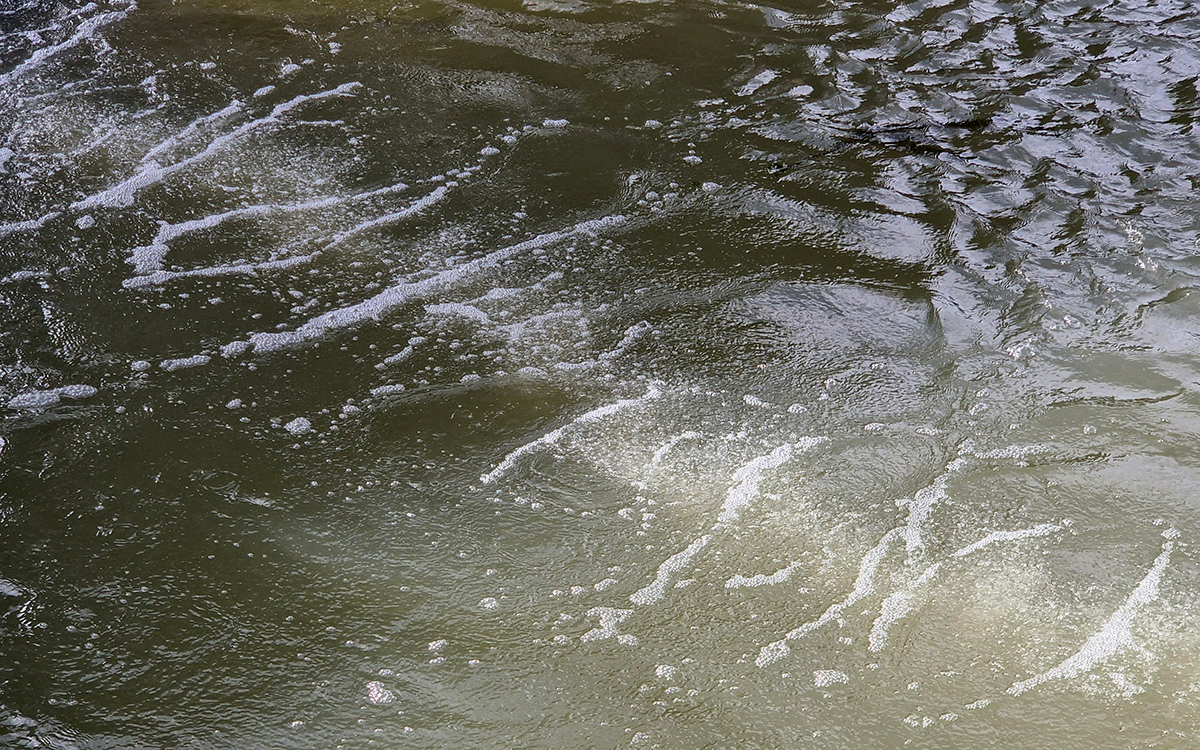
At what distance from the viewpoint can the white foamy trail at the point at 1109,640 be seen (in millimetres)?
2102

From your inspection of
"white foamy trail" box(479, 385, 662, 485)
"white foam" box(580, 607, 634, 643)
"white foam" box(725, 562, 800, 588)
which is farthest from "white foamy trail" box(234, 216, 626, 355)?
"white foam" box(725, 562, 800, 588)

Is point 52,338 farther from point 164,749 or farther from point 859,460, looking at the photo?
point 859,460

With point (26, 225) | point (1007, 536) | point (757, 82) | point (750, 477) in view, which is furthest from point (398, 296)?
point (757, 82)

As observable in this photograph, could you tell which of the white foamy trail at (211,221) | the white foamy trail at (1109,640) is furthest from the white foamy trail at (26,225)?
the white foamy trail at (1109,640)

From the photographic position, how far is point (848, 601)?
2.27 metres

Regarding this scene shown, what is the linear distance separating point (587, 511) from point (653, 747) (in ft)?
2.34

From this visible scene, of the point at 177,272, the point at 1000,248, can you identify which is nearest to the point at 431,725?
the point at 177,272

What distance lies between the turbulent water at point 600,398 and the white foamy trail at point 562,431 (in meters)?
0.01

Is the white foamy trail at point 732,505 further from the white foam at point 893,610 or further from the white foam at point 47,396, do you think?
the white foam at point 47,396

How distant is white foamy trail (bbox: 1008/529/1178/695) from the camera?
2102 mm

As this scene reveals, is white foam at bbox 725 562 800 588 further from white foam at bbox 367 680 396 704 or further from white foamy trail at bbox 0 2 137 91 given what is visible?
white foamy trail at bbox 0 2 137 91

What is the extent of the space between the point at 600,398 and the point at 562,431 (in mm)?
194

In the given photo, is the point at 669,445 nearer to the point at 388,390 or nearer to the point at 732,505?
the point at 732,505

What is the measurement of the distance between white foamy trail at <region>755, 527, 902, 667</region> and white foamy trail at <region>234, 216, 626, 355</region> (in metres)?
1.75
